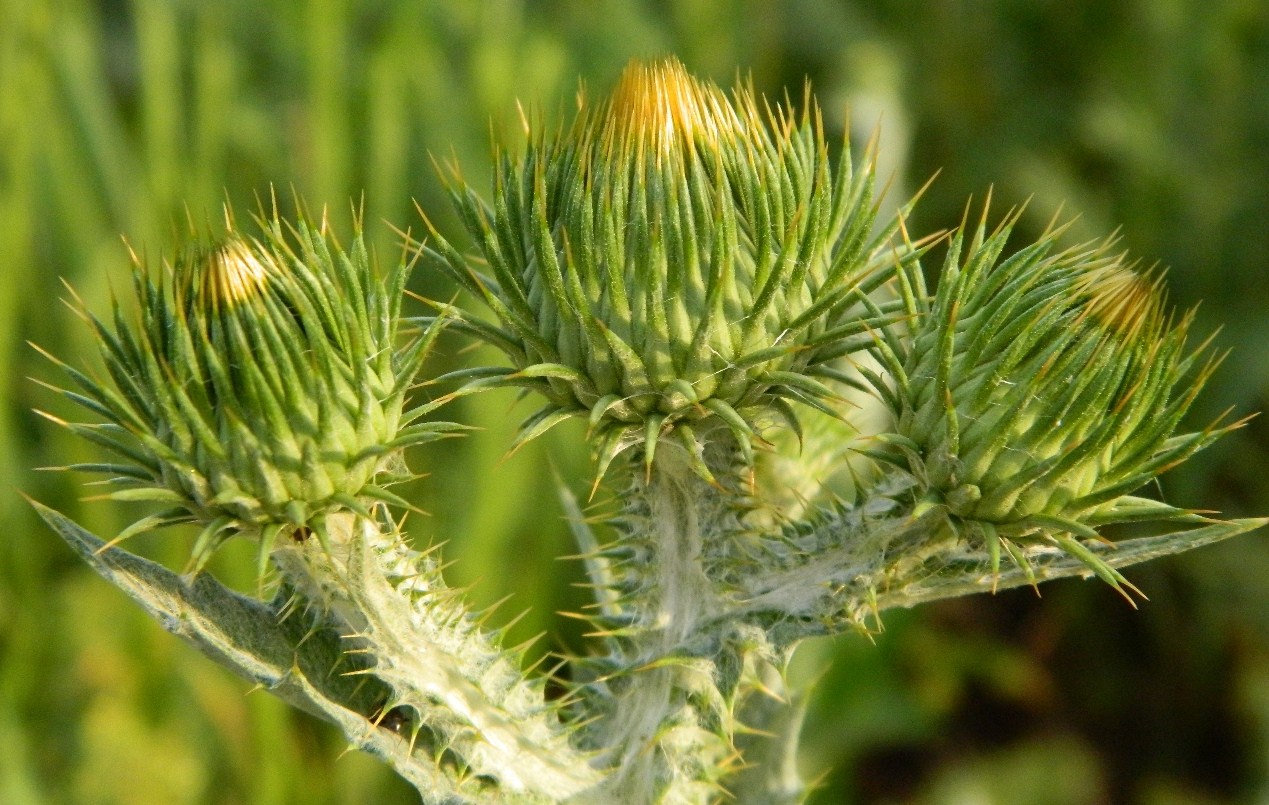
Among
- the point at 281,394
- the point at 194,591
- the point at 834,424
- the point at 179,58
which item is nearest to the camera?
the point at 281,394

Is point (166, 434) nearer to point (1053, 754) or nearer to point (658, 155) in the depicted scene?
point (658, 155)

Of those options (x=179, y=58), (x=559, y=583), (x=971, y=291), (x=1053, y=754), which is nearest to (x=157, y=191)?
(x=179, y=58)

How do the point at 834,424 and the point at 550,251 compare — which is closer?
the point at 550,251

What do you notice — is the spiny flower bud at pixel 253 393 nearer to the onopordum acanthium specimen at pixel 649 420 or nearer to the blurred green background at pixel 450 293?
the onopordum acanthium specimen at pixel 649 420

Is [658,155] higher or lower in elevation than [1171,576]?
higher

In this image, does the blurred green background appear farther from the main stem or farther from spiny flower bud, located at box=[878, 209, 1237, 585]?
spiny flower bud, located at box=[878, 209, 1237, 585]
